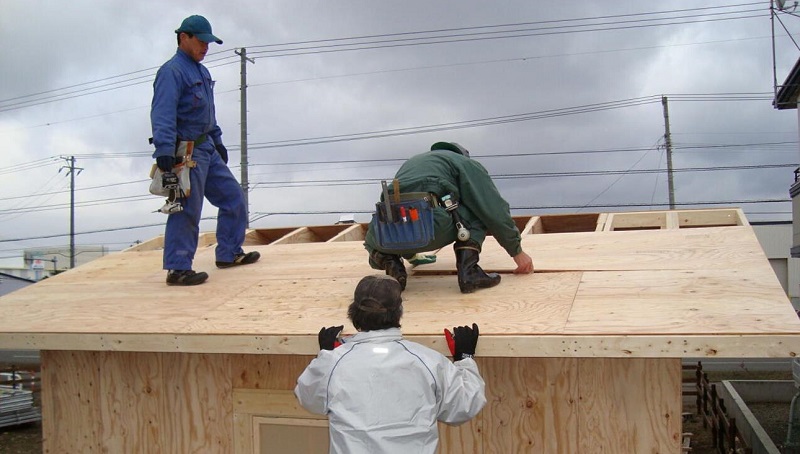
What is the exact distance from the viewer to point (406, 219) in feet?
12.0

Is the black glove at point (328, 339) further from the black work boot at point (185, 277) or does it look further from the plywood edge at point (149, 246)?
the plywood edge at point (149, 246)

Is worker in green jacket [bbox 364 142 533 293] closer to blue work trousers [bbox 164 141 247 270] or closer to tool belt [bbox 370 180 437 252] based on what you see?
tool belt [bbox 370 180 437 252]

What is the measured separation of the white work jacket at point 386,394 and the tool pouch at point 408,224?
3.82 feet

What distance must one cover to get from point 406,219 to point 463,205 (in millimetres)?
466

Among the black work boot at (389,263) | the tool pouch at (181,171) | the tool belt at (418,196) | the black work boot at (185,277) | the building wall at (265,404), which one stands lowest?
the building wall at (265,404)

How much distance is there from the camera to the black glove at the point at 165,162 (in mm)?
4562

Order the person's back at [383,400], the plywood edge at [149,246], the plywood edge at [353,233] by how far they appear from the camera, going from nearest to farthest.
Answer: the person's back at [383,400]
the plywood edge at [353,233]
the plywood edge at [149,246]

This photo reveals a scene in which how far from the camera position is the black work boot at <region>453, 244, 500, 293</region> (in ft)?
13.0

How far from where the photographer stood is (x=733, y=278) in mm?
3701

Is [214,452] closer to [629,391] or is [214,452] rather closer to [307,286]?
[307,286]

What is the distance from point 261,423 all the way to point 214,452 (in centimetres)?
41

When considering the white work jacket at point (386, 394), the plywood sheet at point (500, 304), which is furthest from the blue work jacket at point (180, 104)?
the white work jacket at point (386, 394)

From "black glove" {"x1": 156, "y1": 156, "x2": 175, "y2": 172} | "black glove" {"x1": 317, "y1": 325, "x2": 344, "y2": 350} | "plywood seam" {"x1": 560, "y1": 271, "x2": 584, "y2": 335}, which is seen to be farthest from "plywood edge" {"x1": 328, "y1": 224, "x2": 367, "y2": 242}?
"black glove" {"x1": 317, "y1": 325, "x2": 344, "y2": 350}

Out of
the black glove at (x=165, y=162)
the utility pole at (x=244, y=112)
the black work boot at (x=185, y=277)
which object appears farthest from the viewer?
the utility pole at (x=244, y=112)
